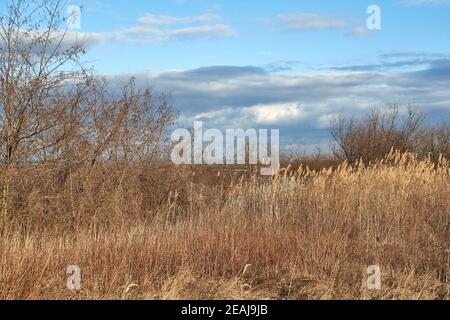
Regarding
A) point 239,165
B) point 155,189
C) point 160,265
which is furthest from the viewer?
point 239,165

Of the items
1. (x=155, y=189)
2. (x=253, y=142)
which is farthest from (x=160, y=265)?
(x=253, y=142)

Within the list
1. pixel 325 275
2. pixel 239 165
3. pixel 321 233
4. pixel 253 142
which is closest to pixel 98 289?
pixel 325 275

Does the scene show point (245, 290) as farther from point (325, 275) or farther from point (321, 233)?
point (321, 233)

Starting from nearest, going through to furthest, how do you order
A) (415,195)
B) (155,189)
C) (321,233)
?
(321,233) < (415,195) < (155,189)

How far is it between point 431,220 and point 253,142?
11039 mm

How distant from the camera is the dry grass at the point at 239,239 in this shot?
20.5ft

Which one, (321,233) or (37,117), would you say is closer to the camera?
(321,233)

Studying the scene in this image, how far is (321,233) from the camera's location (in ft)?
28.9

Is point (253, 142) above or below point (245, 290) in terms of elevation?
above

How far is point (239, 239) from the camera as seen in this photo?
802cm

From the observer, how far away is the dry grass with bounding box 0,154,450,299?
625 centimetres

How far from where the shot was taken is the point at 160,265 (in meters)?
7.09

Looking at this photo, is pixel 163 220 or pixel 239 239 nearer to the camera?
pixel 239 239

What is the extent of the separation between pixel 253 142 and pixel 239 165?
7.76ft
